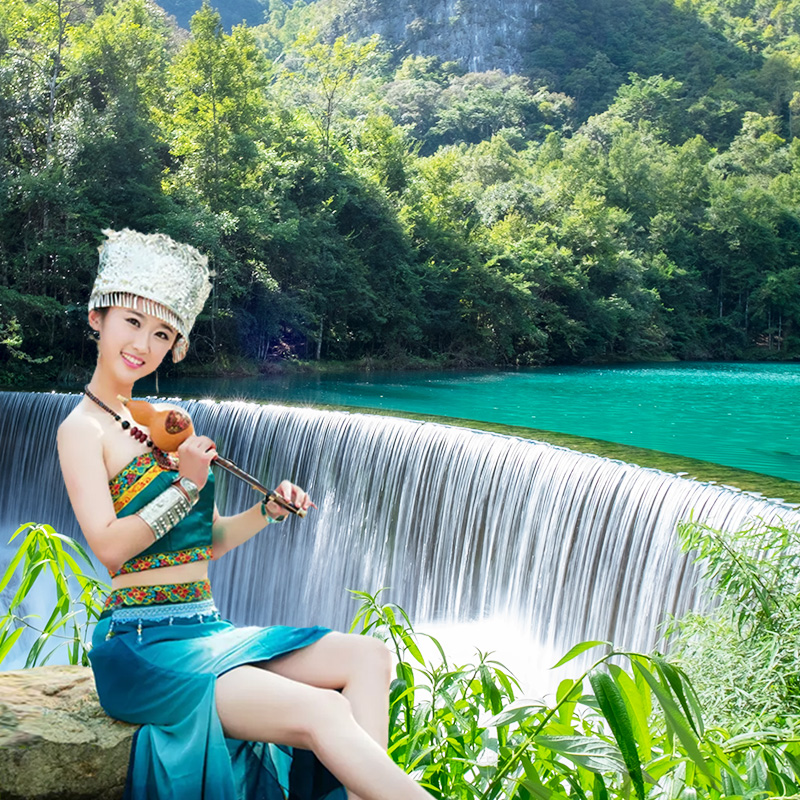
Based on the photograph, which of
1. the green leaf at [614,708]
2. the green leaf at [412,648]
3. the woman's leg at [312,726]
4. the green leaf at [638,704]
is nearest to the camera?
the green leaf at [614,708]

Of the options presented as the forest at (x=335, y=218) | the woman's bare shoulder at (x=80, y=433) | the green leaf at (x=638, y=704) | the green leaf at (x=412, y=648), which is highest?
the forest at (x=335, y=218)

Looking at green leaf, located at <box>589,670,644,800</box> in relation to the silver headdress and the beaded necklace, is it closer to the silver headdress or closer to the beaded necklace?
the beaded necklace

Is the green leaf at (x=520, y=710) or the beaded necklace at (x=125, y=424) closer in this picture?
the green leaf at (x=520, y=710)

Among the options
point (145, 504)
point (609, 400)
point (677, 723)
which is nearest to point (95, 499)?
point (145, 504)

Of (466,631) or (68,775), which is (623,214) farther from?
(68,775)

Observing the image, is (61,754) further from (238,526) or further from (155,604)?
(238,526)

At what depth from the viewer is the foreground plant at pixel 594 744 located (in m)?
1.12

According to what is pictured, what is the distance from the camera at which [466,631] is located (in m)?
6.66

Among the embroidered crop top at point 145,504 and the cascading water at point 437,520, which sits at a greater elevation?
the embroidered crop top at point 145,504

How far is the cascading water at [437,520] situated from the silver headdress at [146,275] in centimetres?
332

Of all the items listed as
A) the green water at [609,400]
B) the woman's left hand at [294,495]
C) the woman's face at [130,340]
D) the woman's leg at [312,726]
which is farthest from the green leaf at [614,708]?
the green water at [609,400]

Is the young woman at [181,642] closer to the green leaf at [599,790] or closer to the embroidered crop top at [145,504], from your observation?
the embroidered crop top at [145,504]

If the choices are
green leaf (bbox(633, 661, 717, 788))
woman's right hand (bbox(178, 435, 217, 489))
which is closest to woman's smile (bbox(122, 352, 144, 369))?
woman's right hand (bbox(178, 435, 217, 489))

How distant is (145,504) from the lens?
1.84 m
